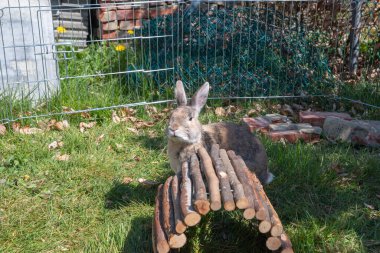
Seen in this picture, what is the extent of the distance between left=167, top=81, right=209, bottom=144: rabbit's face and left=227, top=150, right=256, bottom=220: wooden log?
366mm

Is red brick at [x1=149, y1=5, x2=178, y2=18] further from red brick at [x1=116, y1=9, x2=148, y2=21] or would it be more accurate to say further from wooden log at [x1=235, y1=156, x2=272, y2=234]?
wooden log at [x1=235, y1=156, x2=272, y2=234]

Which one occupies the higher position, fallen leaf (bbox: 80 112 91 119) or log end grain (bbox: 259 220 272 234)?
log end grain (bbox: 259 220 272 234)

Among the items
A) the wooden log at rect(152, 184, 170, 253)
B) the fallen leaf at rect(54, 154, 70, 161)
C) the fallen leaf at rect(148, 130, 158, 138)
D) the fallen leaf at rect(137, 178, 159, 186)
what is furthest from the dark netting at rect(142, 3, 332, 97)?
the wooden log at rect(152, 184, 170, 253)

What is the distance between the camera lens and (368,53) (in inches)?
253

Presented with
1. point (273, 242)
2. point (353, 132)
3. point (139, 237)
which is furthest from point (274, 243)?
point (353, 132)

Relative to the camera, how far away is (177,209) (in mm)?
2799

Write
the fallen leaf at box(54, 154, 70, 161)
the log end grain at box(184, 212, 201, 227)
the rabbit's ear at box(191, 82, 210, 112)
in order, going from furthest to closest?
1. the fallen leaf at box(54, 154, 70, 161)
2. the rabbit's ear at box(191, 82, 210, 112)
3. the log end grain at box(184, 212, 201, 227)

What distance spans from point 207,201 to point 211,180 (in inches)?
9.1

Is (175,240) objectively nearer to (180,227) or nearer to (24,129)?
(180,227)

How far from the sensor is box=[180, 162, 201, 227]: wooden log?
2654 millimetres

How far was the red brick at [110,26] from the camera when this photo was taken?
7105 mm

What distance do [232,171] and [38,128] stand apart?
2610mm

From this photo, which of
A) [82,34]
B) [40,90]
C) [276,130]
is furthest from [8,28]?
[276,130]

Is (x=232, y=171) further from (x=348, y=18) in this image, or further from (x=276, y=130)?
(x=348, y=18)
